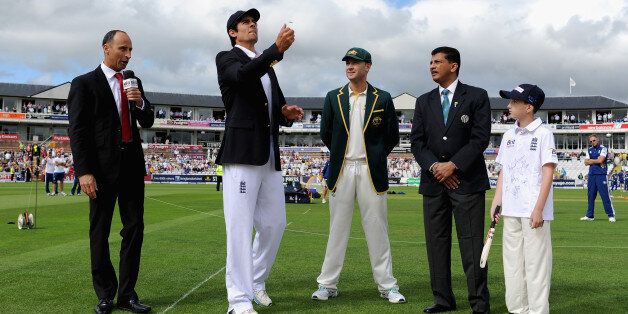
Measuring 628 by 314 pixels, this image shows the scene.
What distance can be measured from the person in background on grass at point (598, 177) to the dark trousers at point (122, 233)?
42.0ft

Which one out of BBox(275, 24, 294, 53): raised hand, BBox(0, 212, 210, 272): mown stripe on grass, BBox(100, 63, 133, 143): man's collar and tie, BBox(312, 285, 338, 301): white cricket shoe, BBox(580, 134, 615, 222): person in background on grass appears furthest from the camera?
BBox(580, 134, 615, 222): person in background on grass

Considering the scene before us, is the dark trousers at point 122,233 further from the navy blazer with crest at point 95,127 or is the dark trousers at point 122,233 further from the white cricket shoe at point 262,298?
the white cricket shoe at point 262,298

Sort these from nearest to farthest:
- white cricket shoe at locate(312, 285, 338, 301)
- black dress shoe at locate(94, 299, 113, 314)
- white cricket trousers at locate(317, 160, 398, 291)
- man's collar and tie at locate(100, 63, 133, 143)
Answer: black dress shoe at locate(94, 299, 113, 314), man's collar and tie at locate(100, 63, 133, 143), white cricket shoe at locate(312, 285, 338, 301), white cricket trousers at locate(317, 160, 398, 291)

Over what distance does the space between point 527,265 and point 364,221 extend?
5.27 ft

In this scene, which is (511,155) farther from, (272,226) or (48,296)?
(48,296)

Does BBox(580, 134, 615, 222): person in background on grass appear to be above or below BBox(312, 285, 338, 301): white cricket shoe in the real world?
above

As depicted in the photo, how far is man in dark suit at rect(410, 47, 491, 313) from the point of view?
5.07 metres

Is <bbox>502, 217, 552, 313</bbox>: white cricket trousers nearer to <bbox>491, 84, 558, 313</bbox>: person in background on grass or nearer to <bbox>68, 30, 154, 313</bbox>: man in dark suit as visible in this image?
<bbox>491, 84, 558, 313</bbox>: person in background on grass

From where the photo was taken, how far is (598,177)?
1517 cm

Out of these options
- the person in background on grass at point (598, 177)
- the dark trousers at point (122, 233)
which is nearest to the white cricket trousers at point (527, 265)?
the dark trousers at point (122, 233)

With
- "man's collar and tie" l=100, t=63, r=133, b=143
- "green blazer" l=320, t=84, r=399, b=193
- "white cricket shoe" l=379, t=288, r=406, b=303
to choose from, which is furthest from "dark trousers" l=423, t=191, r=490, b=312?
"man's collar and tie" l=100, t=63, r=133, b=143

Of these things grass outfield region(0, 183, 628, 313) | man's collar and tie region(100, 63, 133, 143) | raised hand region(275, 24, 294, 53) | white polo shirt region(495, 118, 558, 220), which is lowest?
grass outfield region(0, 183, 628, 313)

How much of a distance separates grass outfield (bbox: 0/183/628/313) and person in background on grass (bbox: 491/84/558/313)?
17.7 inches

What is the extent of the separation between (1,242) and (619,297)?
351 inches
